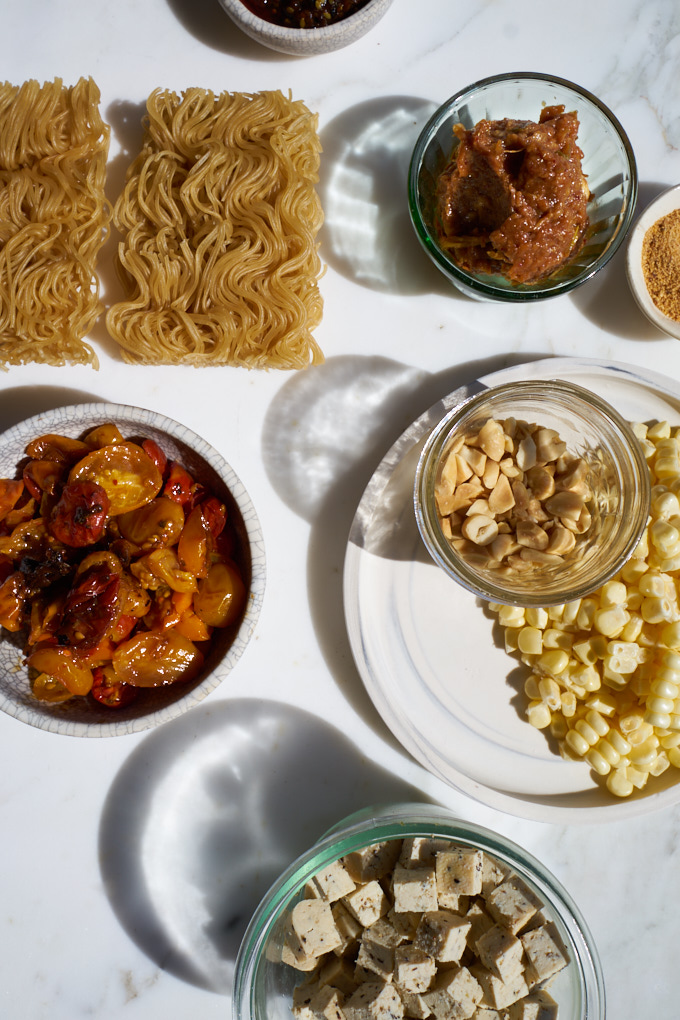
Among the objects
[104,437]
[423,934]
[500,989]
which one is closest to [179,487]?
[104,437]

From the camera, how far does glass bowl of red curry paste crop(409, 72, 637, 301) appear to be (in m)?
1.91

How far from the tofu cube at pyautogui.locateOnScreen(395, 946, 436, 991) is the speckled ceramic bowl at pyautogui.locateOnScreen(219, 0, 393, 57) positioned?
256 centimetres

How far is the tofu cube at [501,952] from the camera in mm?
1775

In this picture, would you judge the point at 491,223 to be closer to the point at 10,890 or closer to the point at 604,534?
the point at 604,534

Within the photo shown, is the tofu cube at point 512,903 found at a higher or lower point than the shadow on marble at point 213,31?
lower

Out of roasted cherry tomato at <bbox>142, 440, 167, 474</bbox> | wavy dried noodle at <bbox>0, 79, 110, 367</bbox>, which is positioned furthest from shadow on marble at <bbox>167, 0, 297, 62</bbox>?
roasted cherry tomato at <bbox>142, 440, 167, 474</bbox>

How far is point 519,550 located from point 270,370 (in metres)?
0.96

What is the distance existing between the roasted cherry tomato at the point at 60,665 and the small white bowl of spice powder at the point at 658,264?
1967 mm

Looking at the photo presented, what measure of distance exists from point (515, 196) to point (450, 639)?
1.30 meters

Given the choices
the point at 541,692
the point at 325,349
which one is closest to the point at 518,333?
the point at 325,349

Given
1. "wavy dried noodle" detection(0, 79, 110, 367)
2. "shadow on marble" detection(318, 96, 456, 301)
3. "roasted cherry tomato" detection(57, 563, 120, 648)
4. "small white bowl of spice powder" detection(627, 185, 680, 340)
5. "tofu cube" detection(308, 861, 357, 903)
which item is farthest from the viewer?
"shadow on marble" detection(318, 96, 456, 301)

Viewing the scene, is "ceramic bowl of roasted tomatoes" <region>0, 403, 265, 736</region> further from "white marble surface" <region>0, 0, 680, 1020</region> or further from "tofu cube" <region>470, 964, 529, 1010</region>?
"tofu cube" <region>470, 964, 529, 1010</region>

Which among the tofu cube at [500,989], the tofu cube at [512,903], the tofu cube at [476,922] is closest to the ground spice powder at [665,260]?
the tofu cube at [512,903]

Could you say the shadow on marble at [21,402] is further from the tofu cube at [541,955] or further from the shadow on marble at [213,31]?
the tofu cube at [541,955]
